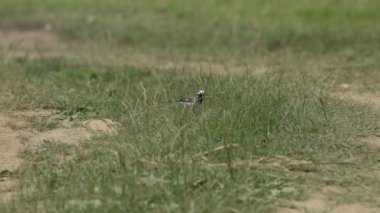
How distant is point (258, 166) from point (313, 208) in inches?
16.9

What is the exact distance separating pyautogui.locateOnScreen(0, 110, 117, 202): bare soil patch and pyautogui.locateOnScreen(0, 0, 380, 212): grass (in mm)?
84

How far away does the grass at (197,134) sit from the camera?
354cm

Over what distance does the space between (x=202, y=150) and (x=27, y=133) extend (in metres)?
1.47

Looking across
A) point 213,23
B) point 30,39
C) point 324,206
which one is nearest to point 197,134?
point 324,206

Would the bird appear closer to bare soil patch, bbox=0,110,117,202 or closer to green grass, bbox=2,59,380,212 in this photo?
green grass, bbox=2,59,380,212

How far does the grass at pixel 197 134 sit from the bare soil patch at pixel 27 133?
8 centimetres

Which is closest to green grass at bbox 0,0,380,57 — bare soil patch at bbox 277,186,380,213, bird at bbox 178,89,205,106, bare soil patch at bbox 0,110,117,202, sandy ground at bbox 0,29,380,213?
sandy ground at bbox 0,29,380,213

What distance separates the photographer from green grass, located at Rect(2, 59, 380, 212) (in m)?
3.49

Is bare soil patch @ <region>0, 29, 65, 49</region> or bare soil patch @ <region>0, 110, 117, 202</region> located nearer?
bare soil patch @ <region>0, 110, 117, 202</region>

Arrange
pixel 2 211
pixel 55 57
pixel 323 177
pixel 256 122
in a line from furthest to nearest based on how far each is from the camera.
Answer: pixel 55 57 < pixel 256 122 < pixel 323 177 < pixel 2 211

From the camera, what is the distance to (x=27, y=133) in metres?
4.87

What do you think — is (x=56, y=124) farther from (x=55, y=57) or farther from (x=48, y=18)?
(x=48, y=18)

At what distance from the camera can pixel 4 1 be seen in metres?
12.0

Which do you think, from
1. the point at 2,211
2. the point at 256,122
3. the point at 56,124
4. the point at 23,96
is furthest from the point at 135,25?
the point at 2,211
